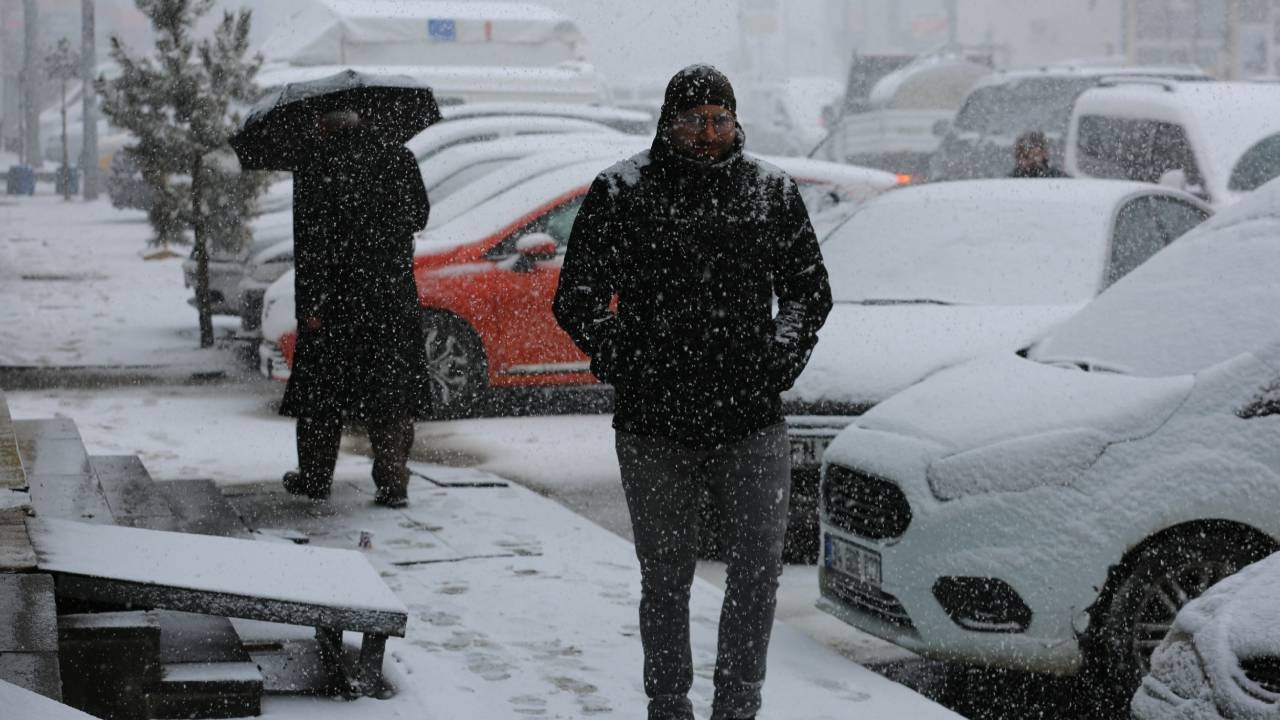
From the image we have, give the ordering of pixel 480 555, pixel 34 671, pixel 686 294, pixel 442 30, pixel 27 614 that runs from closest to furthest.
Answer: pixel 34 671, pixel 27 614, pixel 686 294, pixel 480 555, pixel 442 30

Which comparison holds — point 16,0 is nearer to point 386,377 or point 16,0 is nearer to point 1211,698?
point 386,377

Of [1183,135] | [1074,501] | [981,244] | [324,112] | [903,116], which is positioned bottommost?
[1074,501]

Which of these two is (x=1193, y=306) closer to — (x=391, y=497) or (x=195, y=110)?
(x=391, y=497)

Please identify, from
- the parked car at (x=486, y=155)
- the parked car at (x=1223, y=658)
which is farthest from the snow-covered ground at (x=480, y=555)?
the parked car at (x=486, y=155)

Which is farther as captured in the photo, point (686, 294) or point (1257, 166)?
point (1257, 166)

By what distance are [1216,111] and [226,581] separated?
444 inches

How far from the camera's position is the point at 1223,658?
3.98 meters

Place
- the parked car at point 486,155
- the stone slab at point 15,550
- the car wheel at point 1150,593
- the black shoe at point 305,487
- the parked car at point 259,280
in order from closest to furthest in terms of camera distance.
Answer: the stone slab at point 15,550, the car wheel at point 1150,593, the black shoe at point 305,487, the parked car at point 259,280, the parked car at point 486,155

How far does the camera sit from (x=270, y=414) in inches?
461

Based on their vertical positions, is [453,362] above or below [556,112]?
below

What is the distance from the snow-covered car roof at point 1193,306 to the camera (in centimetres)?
594

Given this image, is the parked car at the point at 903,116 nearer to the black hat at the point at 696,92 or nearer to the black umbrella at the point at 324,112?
the black umbrella at the point at 324,112

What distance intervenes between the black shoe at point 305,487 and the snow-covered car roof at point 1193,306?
3.33 meters

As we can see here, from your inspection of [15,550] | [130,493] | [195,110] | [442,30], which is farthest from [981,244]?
[442,30]
